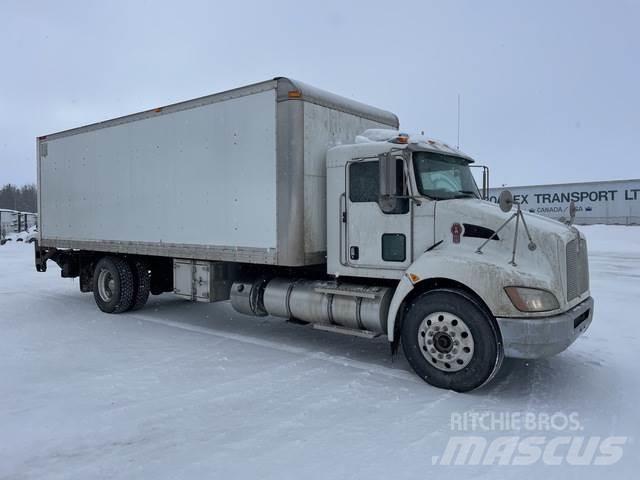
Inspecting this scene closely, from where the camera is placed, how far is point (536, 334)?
4.90 meters

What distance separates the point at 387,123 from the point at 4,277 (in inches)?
521

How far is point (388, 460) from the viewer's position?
3.83m

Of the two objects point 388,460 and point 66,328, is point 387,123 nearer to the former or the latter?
point 388,460

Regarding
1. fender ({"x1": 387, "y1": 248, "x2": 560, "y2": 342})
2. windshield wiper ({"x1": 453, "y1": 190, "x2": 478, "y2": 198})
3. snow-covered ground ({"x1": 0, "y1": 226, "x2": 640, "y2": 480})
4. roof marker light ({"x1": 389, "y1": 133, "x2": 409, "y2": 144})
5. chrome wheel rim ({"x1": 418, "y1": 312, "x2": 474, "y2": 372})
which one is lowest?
snow-covered ground ({"x1": 0, "y1": 226, "x2": 640, "y2": 480})

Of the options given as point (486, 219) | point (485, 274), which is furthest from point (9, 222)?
point (485, 274)

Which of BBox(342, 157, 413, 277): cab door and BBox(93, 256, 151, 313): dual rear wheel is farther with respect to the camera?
BBox(93, 256, 151, 313): dual rear wheel

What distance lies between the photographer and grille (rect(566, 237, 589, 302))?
5306 mm

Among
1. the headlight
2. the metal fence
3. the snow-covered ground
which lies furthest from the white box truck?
the metal fence

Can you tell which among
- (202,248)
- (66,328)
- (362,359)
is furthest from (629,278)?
(66,328)

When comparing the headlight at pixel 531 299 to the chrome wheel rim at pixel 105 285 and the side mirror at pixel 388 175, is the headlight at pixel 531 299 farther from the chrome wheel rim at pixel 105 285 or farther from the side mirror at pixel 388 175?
the chrome wheel rim at pixel 105 285

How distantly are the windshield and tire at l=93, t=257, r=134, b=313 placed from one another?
6.09 meters

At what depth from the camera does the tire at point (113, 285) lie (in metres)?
9.45

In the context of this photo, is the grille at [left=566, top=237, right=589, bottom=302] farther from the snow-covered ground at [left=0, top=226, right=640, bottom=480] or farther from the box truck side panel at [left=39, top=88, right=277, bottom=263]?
the box truck side panel at [left=39, top=88, right=277, bottom=263]

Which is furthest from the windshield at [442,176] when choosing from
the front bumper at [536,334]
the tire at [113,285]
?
the tire at [113,285]
